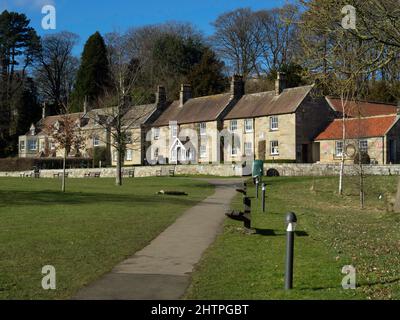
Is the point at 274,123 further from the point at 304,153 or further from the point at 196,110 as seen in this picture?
the point at 196,110

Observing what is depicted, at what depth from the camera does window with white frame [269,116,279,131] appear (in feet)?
181

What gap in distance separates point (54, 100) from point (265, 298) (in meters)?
98.7

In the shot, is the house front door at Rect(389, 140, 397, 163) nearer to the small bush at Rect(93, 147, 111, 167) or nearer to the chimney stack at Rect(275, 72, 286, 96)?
the chimney stack at Rect(275, 72, 286, 96)

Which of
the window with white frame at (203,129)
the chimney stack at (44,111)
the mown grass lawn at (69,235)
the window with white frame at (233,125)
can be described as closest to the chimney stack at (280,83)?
the window with white frame at (233,125)

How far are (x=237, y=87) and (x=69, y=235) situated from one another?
5084cm

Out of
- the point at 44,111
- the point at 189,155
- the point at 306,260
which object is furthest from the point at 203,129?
the point at 306,260

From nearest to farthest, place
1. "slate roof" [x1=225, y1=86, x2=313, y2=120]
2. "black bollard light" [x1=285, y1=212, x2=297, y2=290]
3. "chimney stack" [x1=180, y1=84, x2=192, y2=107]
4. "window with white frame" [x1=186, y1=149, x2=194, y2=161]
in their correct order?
"black bollard light" [x1=285, y1=212, x2=297, y2=290], "slate roof" [x1=225, y1=86, x2=313, y2=120], "window with white frame" [x1=186, y1=149, x2=194, y2=161], "chimney stack" [x1=180, y1=84, x2=192, y2=107]

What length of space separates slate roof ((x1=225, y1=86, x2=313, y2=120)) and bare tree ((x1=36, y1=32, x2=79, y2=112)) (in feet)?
150

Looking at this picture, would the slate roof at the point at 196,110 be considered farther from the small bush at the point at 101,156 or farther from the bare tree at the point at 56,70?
the bare tree at the point at 56,70

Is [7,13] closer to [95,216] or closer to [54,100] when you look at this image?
[54,100]

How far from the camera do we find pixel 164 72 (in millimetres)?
87312

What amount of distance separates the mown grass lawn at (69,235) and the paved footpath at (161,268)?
0.95ft

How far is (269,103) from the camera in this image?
57188mm

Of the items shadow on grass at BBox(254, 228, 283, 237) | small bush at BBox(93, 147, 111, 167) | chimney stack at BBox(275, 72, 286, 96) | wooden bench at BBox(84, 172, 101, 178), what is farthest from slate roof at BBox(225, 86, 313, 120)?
shadow on grass at BBox(254, 228, 283, 237)
